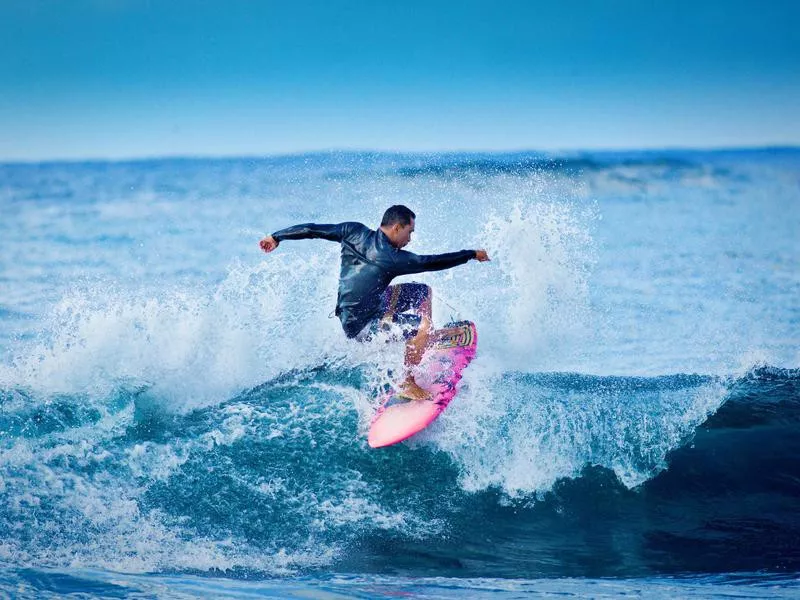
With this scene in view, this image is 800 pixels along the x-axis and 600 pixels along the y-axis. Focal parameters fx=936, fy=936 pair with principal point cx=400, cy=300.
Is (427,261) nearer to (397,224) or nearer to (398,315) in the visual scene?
(397,224)

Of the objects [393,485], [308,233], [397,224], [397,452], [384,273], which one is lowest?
[393,485]

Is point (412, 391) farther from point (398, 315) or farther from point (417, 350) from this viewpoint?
point (398, 315)

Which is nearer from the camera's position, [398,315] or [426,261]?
[426,261]

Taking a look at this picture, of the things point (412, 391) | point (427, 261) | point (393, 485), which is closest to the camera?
point (427, 261)

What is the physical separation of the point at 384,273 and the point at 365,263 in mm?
150

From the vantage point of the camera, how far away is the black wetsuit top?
6.38 metres

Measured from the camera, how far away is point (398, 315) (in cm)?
685

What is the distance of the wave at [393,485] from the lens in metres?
5.76

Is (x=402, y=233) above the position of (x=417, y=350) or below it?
above

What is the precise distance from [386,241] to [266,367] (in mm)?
2003

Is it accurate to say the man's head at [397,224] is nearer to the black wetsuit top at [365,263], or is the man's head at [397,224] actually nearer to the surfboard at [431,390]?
the black wetsuit top at [365,263]

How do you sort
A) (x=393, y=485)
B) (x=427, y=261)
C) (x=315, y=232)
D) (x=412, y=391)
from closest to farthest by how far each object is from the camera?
(x=427, y=261), (x=393, y=485), (x=315, y=232), (x=412, y=391)

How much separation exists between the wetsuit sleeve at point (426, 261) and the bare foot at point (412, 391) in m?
0.89

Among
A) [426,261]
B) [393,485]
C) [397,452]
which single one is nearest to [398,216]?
[426,261]
